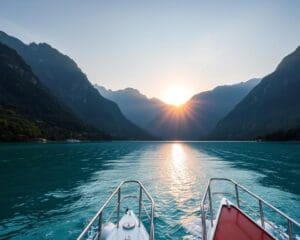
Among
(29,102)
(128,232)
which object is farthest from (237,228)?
(29,102)

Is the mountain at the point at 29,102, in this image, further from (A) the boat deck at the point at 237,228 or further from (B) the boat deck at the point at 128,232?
(A) the boat deck at the point at 237,228

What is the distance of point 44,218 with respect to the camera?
11.0 m

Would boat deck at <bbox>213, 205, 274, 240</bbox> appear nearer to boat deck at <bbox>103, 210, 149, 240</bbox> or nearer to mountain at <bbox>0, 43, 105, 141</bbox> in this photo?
boat deck at <bbox>103, 210, 149, 240</bbox>

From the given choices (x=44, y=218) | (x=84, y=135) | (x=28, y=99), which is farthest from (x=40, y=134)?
(x=44, y=218)

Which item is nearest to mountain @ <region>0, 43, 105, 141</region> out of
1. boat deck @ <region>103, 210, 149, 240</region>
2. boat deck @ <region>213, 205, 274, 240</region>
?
boat deck @ <region>103, 210, 149, 240</region>

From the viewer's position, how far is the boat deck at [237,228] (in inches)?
215

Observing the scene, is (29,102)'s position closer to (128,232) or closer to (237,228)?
(128,232)

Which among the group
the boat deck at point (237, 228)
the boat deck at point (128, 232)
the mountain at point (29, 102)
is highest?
the mountain at point (29, 102)

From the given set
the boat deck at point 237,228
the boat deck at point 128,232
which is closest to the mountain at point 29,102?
the boat deck at point 128,232

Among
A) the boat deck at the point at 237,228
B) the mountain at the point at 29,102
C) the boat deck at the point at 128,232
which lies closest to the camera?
the boat deck at the point at 237,228

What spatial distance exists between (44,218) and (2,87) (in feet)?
561

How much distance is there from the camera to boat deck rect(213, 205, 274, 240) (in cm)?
546

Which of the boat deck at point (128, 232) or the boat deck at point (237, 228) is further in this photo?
the boat deck at point (128, 232)

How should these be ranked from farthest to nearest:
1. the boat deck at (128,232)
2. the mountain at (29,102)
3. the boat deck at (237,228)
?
the mountain at (29,102) < the boat deck at (128,232) < the boat deck at (237,228)
